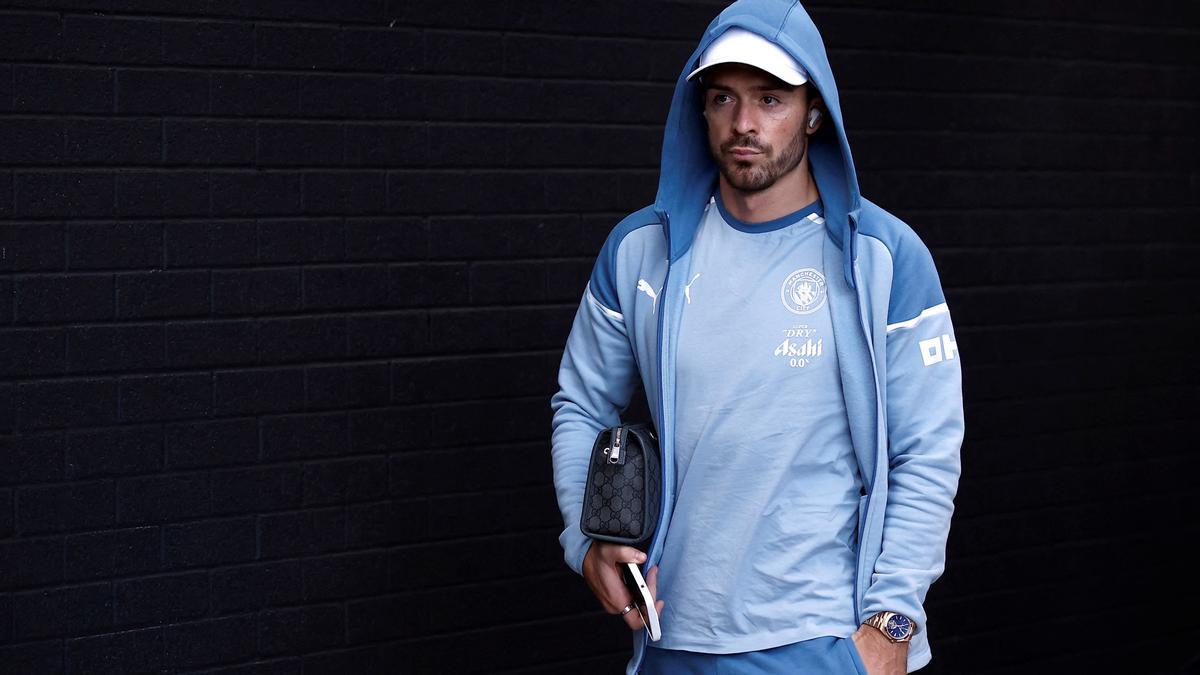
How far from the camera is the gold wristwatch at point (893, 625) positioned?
3.08 meters

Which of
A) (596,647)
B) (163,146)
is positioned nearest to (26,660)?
(163,146)

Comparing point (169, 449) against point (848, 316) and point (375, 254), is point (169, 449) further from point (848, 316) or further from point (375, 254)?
point (848, 316)

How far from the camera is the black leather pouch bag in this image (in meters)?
3.07

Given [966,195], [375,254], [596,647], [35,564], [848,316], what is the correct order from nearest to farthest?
[848,316] < [35,564] < [375,254] < [596,647] < [966,195]

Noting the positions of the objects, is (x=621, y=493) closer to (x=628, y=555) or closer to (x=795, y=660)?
(x=628, y=555)

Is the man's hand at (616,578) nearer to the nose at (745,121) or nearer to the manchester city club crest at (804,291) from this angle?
the manchester city club crest at (804,291)

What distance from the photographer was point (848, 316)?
3.16m

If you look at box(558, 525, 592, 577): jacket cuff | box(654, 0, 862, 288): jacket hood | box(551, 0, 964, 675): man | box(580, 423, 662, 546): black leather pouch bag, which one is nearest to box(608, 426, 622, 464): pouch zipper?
box(580, 423, 662, 546): black leather pouch bag

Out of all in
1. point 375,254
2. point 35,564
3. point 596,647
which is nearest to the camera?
point 35,564

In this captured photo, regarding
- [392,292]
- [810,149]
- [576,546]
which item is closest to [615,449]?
[576,546]

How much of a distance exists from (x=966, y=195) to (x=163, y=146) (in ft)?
9.79

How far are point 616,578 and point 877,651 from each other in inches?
21.6

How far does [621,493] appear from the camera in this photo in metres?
3.07

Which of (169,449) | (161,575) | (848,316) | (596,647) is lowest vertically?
(596,647)
